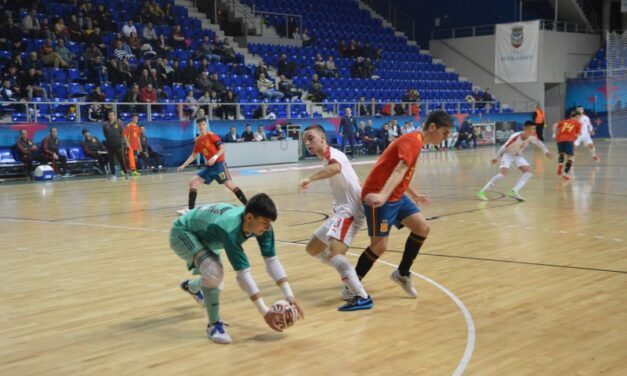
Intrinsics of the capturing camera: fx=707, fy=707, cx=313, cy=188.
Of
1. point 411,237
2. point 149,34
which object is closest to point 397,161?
point 411,237

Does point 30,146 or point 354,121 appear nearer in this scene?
point 30,146

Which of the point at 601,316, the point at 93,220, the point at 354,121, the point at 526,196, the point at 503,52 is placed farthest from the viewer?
the point at 503,52

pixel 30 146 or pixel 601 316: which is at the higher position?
pixel 30 146

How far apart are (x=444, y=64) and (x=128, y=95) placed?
23.4m

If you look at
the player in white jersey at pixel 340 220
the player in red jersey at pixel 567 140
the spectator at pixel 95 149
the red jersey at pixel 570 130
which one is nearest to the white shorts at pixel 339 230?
the player in white jersey at pixel 340 220

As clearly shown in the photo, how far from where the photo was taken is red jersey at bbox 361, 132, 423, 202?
572 cm

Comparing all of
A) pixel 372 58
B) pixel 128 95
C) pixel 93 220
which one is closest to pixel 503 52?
pixel 372 58

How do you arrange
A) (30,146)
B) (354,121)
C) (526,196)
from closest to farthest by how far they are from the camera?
1. (526,196)
2. (30,146)
3. (354,121)

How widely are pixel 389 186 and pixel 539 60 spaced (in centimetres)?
3465

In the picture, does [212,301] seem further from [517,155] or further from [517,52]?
[517,52]

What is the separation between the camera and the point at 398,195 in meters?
5.95

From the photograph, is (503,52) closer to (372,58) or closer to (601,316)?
(372,58)

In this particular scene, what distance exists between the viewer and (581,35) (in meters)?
39.7

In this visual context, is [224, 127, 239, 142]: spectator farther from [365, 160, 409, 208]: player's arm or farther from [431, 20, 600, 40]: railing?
[431, 20, 600, 40]: railing
